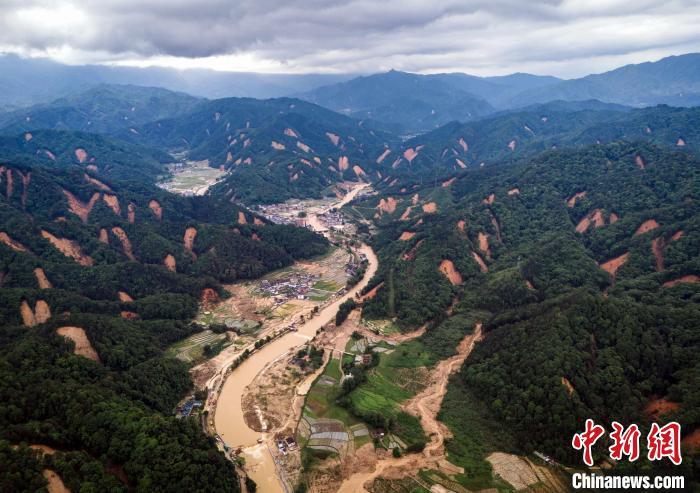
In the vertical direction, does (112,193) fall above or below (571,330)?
above

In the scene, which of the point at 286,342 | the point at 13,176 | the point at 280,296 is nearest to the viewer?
the point at 286,342

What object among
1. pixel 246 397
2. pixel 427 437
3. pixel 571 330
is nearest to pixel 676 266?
pixel 571 330

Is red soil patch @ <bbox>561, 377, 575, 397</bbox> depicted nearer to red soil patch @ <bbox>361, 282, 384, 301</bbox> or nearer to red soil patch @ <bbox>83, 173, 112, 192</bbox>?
red soil patch @ <bbox>361, 282, 384, 301</bbox>

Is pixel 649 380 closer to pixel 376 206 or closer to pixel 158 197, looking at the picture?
pixel 376 206

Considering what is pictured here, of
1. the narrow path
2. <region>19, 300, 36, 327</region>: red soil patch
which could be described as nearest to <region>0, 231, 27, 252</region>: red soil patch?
<region>19, 300, 36, 327</region>: red soil patch

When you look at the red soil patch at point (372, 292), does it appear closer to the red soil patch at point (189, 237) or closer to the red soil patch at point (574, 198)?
the red soil patch at point (189, 237)

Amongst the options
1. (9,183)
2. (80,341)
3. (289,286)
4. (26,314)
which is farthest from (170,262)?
(9,183)
